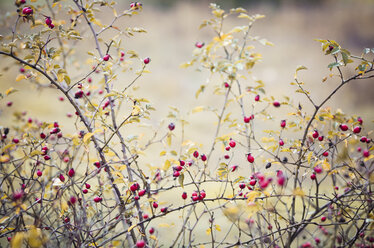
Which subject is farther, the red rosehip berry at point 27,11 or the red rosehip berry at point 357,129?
the red rosehip berry at point 357,129

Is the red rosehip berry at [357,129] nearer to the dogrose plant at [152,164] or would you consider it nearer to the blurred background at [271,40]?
the dogrose plant at [152,164]

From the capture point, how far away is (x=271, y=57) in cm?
491

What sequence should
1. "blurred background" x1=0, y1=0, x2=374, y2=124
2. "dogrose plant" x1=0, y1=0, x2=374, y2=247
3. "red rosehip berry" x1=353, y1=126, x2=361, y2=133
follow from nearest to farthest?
1. "dogrose plant" x1=0, y1=0, x2=374, y2=247
2. "red rosehip berry" x1=353, y1=126, x2=361, y2=133
3. "blurred background" x1=0, y1=0, x2=374, y2=124

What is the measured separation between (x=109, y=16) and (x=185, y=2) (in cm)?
143

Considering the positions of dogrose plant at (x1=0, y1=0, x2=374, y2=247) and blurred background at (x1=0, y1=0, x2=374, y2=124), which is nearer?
dogrose plant at (x1=0, y1=0, x2=374, y2=247)

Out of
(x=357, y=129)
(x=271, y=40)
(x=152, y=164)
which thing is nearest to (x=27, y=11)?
(x=152, y=164)

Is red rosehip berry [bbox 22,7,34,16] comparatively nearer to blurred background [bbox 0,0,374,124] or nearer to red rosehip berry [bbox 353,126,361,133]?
red rosehip berry [bbox 353,126,361,133]

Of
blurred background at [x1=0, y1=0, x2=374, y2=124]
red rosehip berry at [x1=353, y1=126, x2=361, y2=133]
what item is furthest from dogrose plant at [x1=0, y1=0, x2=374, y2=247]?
blurred background at [x1=0, y1=0, x2=374, y2=124]

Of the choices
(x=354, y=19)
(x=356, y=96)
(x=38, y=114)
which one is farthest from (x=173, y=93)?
(x=354, y=19)

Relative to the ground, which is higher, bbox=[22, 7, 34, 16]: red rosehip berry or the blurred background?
the blurred background

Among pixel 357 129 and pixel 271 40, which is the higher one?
pixel 271 40

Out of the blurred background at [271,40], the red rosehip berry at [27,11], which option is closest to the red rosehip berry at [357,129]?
the red rosehip berry at [27,11]

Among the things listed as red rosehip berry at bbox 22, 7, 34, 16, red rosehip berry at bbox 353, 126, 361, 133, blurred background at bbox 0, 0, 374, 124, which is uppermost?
blurred background at bbox 0, 0, 374, 124

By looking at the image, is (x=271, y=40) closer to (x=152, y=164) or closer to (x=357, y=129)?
(x=357, y=129)
